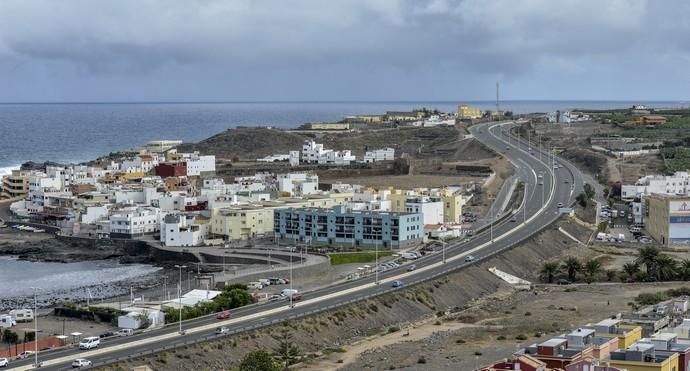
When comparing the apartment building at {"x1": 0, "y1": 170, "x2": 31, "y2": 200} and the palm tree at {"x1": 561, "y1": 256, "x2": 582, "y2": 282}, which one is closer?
A: the palm tree at {"x1": 561, "y1": 256, "x2": 582, "y2": 282}

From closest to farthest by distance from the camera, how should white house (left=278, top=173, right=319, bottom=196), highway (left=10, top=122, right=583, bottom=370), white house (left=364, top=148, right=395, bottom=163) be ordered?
1. highway (left=10, top=122, right=583, bottom=370)
2. white house (left=278, top=173, right=319, bottom=196)
3. white house (left=364, top=148, right=395, bottom=163)

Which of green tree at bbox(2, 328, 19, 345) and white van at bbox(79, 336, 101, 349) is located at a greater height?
white van at bbox(79, 336, 101, 349)

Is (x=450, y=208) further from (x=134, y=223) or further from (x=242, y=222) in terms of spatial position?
(x=134, y=223)

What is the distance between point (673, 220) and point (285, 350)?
1356 inches

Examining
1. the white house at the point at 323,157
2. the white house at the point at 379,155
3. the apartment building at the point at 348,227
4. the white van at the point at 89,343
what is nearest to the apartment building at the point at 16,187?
the white house at the point at 323,157

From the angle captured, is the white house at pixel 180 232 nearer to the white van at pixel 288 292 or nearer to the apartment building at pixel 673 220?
the white van at pixel 288 292

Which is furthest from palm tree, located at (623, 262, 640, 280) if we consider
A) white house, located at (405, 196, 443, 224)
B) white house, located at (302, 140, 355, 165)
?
white house, located at (302, 140, 355, 165)

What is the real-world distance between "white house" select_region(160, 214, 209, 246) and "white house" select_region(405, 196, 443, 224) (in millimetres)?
11682

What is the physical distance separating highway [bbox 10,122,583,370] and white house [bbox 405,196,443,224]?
279cm

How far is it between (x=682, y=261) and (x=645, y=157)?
4158cm

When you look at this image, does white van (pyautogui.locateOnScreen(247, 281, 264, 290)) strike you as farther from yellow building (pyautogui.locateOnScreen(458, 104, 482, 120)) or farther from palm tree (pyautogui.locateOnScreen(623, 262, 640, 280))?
yellow building (pyautogui.locateOnScreen(458, 104, 482, 120))

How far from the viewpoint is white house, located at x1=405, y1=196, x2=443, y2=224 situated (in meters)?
65.1

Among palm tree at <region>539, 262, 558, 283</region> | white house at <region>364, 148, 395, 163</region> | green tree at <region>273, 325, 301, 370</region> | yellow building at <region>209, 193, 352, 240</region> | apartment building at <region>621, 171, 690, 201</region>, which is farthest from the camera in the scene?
white house at <region>364, 148, 395, 163</region>

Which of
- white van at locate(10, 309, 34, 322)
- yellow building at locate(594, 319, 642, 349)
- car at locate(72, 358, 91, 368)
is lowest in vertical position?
white van at locate(10, 309, 34, 322)
